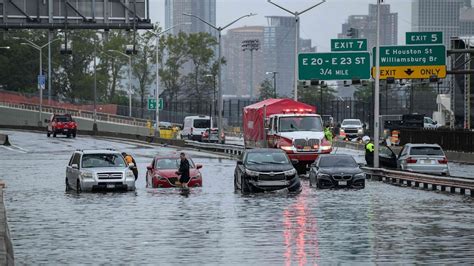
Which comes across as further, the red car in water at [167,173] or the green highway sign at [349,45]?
the green highway sign at [349,45]

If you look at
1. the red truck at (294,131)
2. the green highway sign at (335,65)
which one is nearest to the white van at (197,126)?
the green highway sign at (335,65)

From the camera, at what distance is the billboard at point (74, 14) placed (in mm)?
52656

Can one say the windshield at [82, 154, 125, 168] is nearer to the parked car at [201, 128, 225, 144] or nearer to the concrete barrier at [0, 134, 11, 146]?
the concrete barrier at [0, 134, 11, 146]

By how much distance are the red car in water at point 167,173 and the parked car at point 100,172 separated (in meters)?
2.36

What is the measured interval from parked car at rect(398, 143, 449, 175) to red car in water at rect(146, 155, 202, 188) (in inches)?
409

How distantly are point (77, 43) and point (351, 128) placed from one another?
8245cm

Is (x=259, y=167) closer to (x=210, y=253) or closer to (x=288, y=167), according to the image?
(x=288, y=167)

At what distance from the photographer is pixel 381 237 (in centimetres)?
2444

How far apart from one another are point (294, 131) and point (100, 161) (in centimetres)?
1314

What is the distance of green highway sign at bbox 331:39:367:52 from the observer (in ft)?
247

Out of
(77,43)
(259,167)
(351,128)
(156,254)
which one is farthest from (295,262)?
(77,43)

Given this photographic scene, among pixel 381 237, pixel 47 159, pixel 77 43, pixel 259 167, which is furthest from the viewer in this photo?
pixel 77 43

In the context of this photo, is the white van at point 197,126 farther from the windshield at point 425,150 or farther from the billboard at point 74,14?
the windshield at point 425,150

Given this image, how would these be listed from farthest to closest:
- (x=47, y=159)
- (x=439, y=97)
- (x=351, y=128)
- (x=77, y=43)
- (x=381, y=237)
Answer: (x=77, y=43) < (x=439, y=97) < (x=351, y=128) < (x=47, y=159) < (x=381, y=237)
